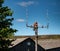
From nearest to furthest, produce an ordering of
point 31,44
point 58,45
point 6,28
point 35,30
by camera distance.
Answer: point 35,30 < point 6,28 < point 31,44 < point 58,45

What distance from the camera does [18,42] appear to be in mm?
47500

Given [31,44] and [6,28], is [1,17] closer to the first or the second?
[6,28]

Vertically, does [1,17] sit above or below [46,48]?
above

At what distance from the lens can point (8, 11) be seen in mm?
30656

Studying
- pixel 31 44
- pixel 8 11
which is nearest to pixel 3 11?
pixel 8 11

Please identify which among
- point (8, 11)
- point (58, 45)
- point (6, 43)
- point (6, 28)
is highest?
point (8, 11)

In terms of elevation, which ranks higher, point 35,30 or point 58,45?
point 35,30

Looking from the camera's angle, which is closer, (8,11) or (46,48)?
(8,11)

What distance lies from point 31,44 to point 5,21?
71.9ft

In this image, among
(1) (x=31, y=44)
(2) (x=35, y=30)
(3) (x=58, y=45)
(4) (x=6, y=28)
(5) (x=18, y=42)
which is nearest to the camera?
(2) (x=35, y=30)

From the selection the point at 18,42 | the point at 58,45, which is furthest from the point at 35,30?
the point at 58,45

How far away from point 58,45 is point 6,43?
32451 millimetres

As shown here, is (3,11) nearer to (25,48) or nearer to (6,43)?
(6,43)

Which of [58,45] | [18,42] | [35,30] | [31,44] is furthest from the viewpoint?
[58,45]
